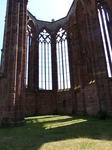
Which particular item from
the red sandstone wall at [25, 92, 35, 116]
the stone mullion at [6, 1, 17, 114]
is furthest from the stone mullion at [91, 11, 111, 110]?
the red sandstone wall at [25, 92, 35, 116]

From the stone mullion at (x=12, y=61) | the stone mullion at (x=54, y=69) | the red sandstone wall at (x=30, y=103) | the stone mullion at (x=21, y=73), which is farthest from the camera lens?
the stone mullion at (x=54, y=69)

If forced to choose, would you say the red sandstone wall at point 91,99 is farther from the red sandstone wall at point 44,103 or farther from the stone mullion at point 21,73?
the stone mullion at point 21,73

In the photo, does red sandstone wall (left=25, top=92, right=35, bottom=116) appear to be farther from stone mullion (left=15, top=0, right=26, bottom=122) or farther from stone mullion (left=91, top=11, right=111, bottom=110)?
stone mullion (left=91, top=11, right=111, bottom=110)

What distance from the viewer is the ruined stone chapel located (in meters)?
8.88

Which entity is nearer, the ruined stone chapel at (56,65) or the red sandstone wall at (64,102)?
the ruined stone chapel at (56,65)

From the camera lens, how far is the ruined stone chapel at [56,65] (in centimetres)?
888

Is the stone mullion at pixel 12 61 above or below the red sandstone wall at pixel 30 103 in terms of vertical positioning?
above

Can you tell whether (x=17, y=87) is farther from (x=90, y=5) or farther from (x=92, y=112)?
(x=90, y=5)

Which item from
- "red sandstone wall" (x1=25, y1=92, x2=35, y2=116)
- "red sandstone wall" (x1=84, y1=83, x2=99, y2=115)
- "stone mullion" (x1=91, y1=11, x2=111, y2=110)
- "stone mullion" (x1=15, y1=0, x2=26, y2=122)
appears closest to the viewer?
"stone mullion" (x1=15, y1=0, x2=26, y2=122)

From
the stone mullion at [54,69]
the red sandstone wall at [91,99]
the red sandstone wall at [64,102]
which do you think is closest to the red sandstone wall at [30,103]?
the stone mullion at [54,69]

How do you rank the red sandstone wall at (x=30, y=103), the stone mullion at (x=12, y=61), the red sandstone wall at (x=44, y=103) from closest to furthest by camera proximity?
the stone mullion at (x=12, y=61)
the red sandstone wall at (x=30, y=103)
the red sandstone wall at (x=44, y=103)

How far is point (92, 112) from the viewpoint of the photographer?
12.2 meters

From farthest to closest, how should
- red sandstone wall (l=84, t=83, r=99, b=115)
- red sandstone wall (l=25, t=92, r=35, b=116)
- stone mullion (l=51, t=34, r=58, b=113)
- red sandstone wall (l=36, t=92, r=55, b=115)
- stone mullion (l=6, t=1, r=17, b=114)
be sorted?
1. stone mullion (l=51, t=34, r=58, b=113)
2. red sandstone wall (l=36, t=92, r=55, b=115)
3. red sandstone wall (l=25, t=92, r=35, b=116)
4. red sandstone wall (l=84, t=83, r=99, b=115)
5. stone mullion (l=6, t=1, r=17, b=114)

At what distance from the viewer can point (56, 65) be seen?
1922cm
